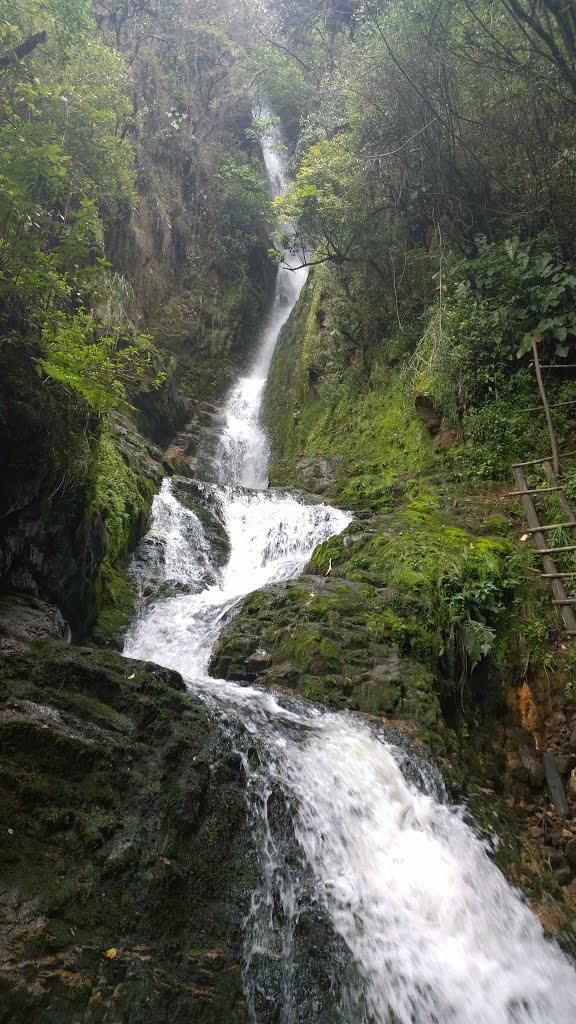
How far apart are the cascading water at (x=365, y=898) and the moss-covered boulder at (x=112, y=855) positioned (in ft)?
0.72

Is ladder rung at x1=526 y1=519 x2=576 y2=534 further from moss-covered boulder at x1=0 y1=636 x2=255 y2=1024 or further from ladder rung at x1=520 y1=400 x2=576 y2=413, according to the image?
moss-covered boulder at x1=0 y1=636 x2=255 y2=1024

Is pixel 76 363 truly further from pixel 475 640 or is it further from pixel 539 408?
pixel 539 408

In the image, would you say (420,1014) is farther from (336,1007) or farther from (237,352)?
(237,352)

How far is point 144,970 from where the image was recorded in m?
2.42

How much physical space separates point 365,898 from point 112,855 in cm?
158

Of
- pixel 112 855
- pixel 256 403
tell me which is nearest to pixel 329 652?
pixel 112 855

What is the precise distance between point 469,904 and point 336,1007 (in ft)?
3.96

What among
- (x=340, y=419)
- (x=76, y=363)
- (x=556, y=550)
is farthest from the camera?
(x=340, y=419)

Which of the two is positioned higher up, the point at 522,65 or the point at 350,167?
the point at 350,167

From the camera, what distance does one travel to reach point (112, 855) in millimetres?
2719

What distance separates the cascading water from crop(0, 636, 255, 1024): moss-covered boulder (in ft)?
0.72

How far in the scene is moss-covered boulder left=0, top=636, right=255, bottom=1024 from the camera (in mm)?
2264

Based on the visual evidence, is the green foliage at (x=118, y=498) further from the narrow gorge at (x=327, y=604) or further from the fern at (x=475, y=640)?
the fern at (x=475, y=640)

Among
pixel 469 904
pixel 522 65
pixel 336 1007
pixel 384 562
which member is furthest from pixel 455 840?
pixel 522 65
